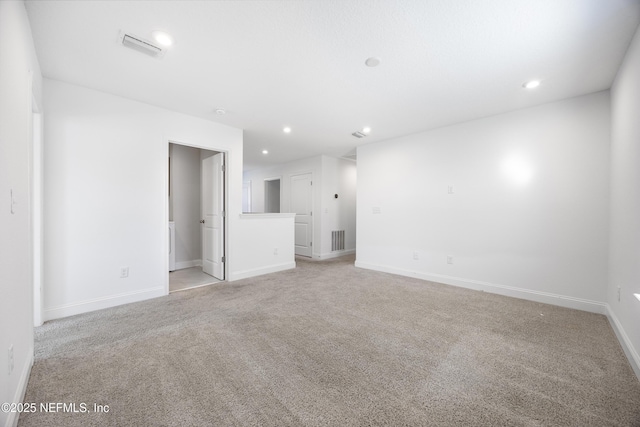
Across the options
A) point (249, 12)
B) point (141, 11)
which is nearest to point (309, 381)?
point (249, 12)

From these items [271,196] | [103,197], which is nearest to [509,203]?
[103,197]

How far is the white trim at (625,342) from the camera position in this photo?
5.60ft

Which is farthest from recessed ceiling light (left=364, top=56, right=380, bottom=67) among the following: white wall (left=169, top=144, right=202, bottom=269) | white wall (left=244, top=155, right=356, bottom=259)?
white wall (left=169, top=144, right=202, bottom=269)

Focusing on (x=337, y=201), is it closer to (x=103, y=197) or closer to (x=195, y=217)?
(x=195, y=217)

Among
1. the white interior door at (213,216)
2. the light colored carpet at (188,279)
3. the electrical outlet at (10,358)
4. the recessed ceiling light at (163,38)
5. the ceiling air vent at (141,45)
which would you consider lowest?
the light colored carpet at (188,279)

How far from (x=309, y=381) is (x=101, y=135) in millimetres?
3303

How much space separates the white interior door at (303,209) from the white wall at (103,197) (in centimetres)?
313

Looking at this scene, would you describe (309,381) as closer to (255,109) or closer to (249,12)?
(249,12)

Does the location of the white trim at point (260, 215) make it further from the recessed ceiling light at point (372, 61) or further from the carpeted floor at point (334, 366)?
the recessed ceiling light at point (372, 61)

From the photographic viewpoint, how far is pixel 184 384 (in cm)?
155

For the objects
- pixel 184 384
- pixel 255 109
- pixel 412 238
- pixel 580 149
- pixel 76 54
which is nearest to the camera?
pixel 184 384

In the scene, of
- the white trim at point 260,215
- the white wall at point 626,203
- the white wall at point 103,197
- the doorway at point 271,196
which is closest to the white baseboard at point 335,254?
the white trim at point 260,215

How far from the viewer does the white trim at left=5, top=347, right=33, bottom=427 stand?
118cm

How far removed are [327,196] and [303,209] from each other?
0.75 meters
